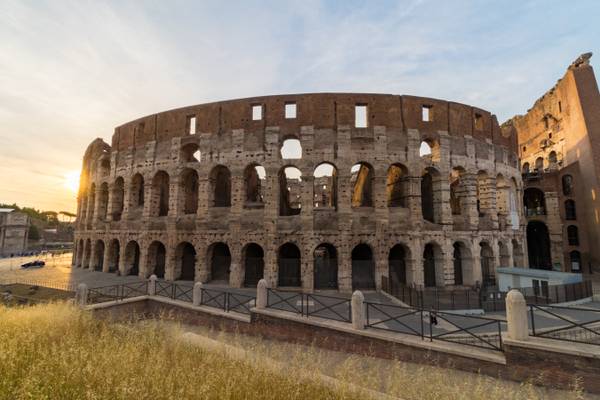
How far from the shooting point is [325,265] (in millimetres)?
17062

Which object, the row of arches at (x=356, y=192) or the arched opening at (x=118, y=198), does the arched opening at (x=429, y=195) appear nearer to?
the row of arches at (x=356, y=192)

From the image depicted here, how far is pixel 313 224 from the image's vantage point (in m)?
16.8

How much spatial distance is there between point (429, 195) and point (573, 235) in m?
16.2

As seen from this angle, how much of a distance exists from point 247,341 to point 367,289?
29.2 ft

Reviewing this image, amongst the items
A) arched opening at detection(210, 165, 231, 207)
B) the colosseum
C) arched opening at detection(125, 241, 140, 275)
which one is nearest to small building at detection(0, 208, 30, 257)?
arched opening at detection(125, 241, 140, 275)

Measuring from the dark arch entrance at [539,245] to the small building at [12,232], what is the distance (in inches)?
2880

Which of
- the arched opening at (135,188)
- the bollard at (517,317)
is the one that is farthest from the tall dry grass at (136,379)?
the arched opening at (135,188)

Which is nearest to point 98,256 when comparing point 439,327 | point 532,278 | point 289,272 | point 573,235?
point 289,272

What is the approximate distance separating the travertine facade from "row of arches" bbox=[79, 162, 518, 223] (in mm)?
7236

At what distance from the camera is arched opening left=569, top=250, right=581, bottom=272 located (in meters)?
24.8

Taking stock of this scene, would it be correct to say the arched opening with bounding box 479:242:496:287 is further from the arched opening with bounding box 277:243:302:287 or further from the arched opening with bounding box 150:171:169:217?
the arched opening with bounding box 150:171:169:217

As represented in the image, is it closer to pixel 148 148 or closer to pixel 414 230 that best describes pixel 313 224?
pixel 414 230

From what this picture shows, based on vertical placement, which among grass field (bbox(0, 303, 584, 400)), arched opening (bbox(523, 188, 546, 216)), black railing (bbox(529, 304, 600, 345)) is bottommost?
black railing (bbox(529, 304, 600, 345))

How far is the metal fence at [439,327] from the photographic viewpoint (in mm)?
7714
